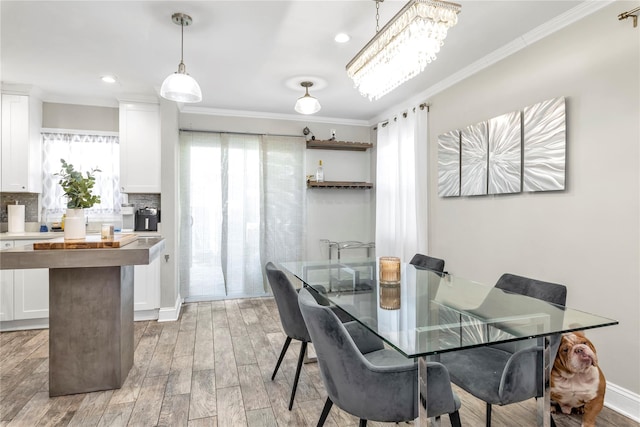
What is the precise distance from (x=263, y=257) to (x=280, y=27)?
2983 millimetres

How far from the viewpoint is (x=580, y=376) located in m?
1.90

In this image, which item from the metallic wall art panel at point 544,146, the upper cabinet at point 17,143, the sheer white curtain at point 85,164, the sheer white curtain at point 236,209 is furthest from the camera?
the sheer white curtain at point 236,209

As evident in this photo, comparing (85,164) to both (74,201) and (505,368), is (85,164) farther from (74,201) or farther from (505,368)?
(505,368)

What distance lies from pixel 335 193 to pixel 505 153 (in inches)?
106

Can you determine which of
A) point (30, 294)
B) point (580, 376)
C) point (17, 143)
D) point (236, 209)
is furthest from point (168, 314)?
point (580, 376)

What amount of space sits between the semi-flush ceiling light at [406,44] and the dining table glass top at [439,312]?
1289mm

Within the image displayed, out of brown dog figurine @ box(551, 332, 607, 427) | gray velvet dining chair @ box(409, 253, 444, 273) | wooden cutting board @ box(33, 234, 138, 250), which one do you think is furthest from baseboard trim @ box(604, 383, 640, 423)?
wooden cutting board @ box(33, 234, 138, 250)

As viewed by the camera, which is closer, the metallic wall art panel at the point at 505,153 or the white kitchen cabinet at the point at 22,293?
the metallic wall art panel at the point at 505,153

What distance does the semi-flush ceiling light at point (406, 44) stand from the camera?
1.77 meters

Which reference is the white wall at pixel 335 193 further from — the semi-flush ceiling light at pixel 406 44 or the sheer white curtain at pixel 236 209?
the semi-flush ceiling light at pixel 406 44

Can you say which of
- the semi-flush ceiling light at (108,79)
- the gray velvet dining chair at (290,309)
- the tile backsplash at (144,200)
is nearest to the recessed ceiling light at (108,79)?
the semi-flush ceiling light at (108,79)

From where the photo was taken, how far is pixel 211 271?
4.65 meters

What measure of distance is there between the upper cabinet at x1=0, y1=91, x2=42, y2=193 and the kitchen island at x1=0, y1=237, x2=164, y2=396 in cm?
204

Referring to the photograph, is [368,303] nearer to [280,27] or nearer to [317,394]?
[317,394]
